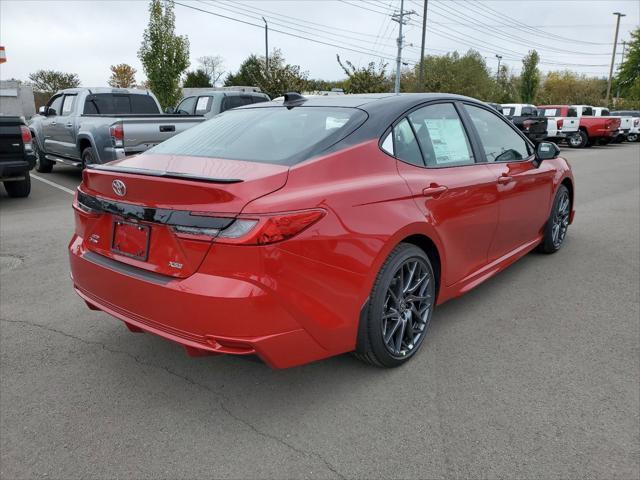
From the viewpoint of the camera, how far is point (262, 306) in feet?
7.61

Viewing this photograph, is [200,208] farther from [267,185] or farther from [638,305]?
[638,305]

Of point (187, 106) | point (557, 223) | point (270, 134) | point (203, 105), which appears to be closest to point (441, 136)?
point (270, 134)

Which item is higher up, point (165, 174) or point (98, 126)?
point (98, 126)

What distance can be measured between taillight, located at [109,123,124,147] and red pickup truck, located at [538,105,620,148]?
2100 centimetres

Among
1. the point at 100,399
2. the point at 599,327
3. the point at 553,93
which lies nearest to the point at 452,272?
the point at 599,327

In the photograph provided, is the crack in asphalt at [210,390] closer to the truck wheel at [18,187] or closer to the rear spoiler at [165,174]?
the rear spoiler at [165,174]

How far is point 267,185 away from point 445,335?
6.21ft

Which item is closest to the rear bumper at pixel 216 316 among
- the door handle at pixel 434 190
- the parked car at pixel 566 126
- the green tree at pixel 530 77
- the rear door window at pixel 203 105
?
the door handle at pixel 434 190

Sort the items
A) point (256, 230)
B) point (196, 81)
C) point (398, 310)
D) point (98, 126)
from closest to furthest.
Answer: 1. point (256, 230)
2. point (398, 310)
3. point (98, 126)
4. point (196, 81)

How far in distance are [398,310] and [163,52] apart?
1013 inches

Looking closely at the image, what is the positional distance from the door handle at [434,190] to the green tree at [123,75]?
66532 millimetres

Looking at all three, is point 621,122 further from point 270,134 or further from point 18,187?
point 270,134

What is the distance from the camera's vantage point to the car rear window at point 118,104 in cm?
1055

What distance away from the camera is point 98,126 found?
29.7ft
